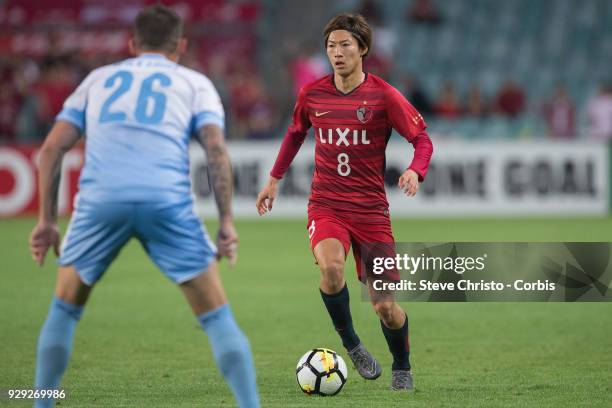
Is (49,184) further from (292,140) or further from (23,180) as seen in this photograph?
(23,180)

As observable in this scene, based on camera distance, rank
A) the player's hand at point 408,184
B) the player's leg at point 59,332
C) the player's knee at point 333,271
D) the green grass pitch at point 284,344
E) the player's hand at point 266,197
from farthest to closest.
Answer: the player's hand at point 266,197, the player's knee at point 333,271, the green grass pitch at point 284,344, the player's hand at point 408,184, the player's leg at point 59,332

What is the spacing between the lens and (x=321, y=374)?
21.8 feet

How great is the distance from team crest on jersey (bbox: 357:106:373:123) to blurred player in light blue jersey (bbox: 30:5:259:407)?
1870 millimetres

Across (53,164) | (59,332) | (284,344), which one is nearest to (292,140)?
(284,344)

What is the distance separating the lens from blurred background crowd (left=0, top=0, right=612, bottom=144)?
21.0 m

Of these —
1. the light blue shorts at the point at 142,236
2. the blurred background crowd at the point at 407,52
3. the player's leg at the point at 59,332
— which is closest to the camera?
the light blue shorts at the point at 142,236

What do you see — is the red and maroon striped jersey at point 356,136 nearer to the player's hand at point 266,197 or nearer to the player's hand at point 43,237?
the player's hand at point 266,197

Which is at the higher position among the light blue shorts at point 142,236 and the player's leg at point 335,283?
the light blue shorts at point 142,236

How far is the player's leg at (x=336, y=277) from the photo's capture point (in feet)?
22.2

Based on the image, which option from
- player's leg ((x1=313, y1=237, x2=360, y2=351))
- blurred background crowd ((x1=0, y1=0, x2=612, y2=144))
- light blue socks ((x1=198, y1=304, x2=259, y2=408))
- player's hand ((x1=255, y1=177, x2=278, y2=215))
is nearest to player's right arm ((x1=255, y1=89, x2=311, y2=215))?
player's hand ((x1=255, y1=177, x2=278, y2=215))

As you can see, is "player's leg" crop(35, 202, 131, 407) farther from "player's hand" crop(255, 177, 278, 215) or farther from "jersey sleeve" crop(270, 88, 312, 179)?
"jersey sleeve" crop(270, 88, 312, 179)

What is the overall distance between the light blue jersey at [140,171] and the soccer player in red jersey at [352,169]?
1801 mm

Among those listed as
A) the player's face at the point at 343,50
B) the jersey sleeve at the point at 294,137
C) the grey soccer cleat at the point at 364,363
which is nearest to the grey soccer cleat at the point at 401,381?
the grey soccer cleat at the point at 364,363

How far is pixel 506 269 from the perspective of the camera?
26.2 ft
